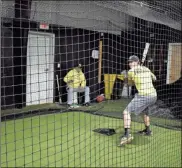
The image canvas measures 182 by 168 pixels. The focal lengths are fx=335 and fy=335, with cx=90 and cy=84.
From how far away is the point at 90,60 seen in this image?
1002cm

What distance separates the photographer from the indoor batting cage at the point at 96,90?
16.7 ft

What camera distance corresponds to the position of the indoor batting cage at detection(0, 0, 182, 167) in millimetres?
5094

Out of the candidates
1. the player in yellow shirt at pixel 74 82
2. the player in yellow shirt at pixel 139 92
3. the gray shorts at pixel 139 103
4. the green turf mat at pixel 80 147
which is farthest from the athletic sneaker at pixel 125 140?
the player in yellow shirt at pixel 74 82

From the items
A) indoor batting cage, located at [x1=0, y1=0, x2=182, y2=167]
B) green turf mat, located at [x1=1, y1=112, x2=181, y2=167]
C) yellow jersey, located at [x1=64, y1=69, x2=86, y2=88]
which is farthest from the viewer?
yellow jersey, located at [x1=64, y1=69, x2=86, y2=88]

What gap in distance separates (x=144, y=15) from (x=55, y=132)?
2784 millimetres

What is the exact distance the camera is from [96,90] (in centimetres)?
1030

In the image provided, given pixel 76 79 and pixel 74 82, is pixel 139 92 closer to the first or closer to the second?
pixel 74 82

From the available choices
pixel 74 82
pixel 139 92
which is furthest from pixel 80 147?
pixel 74 82

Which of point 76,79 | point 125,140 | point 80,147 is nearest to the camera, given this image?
point 80,147

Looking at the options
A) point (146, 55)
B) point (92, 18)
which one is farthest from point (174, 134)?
point (92, 18)

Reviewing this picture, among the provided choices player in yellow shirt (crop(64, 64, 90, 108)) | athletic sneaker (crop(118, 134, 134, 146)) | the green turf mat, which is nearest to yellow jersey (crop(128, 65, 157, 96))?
athletic sneaker (crop(118, 134, 134, 146))

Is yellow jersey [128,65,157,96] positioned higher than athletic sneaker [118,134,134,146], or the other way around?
yellow jersey [128,65,157,96]

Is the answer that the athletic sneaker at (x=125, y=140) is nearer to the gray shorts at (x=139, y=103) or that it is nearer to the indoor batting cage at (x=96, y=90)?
the indoor batting cage at (x=96, y=90)

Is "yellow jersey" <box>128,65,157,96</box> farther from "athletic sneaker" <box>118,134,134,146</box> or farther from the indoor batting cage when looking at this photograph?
"athletic sneaker" <box>118,134,134,146</box>
